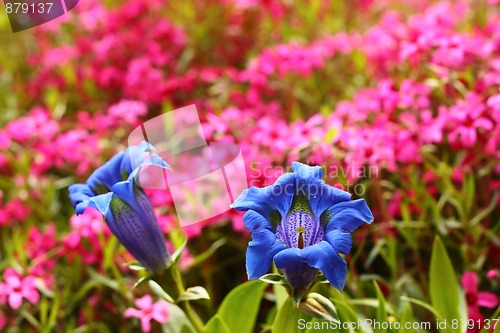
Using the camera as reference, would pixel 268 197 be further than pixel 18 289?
No

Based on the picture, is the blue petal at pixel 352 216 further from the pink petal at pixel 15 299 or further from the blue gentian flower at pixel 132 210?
the pink petal at pixel 15 299

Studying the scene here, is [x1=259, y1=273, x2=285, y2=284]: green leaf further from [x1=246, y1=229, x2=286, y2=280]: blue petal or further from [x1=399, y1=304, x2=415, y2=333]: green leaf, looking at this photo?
[x1=399, y1=304, x2=415, y2=333]: green leaf

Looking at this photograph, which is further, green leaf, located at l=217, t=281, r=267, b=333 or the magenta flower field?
green leaf, located at l=217, t=281, r=267, b=333

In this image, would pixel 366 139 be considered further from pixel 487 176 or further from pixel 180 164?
pixel 180 164

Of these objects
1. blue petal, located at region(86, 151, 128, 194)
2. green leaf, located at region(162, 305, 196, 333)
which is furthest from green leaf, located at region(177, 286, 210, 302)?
blue petal, located at region(86, 151, 128, 194)

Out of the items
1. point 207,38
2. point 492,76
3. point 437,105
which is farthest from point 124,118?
point 492,76

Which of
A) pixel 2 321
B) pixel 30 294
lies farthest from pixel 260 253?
pixel 2 321

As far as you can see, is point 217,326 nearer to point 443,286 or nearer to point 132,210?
point 132,210
